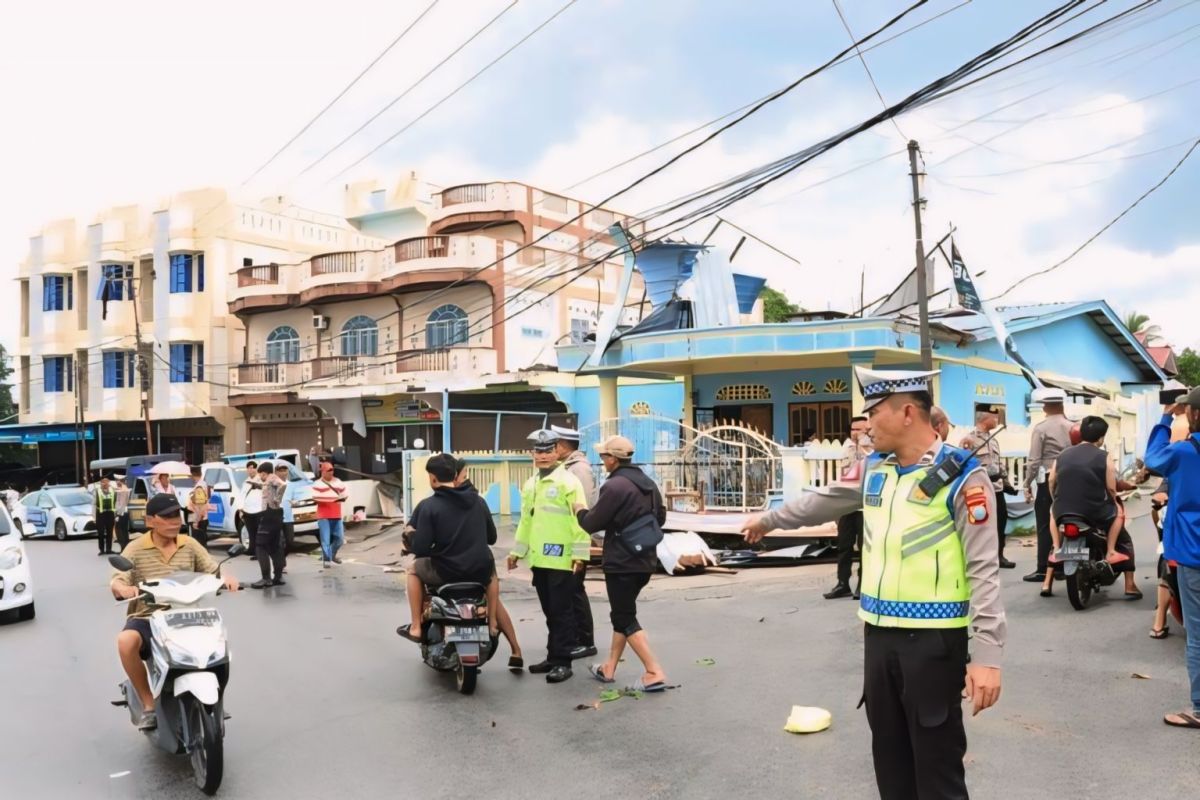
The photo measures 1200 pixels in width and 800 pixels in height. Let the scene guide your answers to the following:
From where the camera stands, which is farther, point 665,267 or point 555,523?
point 665,267

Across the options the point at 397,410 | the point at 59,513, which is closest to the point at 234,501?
the point at 59,513

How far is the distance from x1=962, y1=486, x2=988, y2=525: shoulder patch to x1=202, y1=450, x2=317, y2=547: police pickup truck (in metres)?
17.3

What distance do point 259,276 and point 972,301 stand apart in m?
22.8

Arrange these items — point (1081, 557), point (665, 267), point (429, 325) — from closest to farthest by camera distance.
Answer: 1. point (1081, 557)
2. point (665, 267)
3. point (429, 325)

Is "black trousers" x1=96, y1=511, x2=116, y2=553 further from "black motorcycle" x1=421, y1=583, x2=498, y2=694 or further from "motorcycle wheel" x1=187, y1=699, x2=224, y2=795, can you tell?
"motorcycle wheel" x1=187, y1=699, x2=224, y2=795

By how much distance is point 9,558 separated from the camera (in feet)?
35.6

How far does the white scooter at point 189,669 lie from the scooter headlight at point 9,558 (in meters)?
Answer: 6.21

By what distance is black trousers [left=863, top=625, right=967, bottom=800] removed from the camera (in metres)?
3.33

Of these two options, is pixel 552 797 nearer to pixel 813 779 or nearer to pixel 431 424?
pixel 813 779

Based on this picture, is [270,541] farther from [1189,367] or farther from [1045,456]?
[1189,367]

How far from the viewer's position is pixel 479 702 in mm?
6855

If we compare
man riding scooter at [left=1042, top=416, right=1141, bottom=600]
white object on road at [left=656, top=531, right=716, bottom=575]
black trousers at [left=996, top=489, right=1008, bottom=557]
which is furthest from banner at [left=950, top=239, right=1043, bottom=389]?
man riding scooter at [left=1042, top=416, right=1141, bottom=600]

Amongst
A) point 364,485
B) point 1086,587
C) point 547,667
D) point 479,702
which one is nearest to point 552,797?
point 479,702

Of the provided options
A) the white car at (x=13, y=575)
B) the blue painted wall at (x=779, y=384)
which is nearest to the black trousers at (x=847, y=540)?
the white car at (x=13, y=575)
